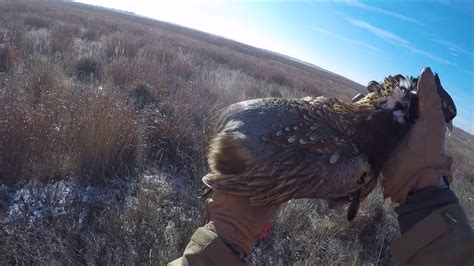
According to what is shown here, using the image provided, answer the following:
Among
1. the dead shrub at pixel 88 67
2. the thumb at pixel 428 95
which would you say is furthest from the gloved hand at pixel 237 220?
the dead shrub at pixel 88 67

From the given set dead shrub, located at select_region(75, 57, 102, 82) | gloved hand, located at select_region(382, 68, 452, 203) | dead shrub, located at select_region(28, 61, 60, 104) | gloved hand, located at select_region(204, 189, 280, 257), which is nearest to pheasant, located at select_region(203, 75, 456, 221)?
gloved hand, located at select_region(204, 189, 280, 257)

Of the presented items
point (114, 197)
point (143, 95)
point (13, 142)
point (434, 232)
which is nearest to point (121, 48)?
point (143, 95)

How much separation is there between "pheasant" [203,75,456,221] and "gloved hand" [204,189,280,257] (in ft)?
0.20

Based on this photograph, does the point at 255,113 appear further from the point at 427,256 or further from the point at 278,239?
the point at 278,239

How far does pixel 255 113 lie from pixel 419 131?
2.74 ft

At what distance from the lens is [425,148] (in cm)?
185

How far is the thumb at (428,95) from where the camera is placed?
1813 mm

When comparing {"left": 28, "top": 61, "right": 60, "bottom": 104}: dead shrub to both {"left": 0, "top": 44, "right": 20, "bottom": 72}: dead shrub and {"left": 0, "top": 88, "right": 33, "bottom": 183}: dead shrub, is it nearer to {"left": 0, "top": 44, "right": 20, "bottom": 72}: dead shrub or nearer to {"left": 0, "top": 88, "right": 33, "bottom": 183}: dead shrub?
{"left": 0, "top": 44, "right": 20, "bottom": 72}: dead shrub

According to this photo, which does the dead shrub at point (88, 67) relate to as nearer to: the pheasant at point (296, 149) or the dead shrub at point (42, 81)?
the dead shrub at point (42, 81)

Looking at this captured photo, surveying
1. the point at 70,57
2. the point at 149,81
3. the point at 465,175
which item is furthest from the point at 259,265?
the point at 465,175

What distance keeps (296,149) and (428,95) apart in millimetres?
729

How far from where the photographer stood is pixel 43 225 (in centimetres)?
305

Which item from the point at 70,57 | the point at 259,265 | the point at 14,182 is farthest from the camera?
the point at 70,57

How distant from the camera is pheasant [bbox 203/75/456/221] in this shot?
5.15 feet
